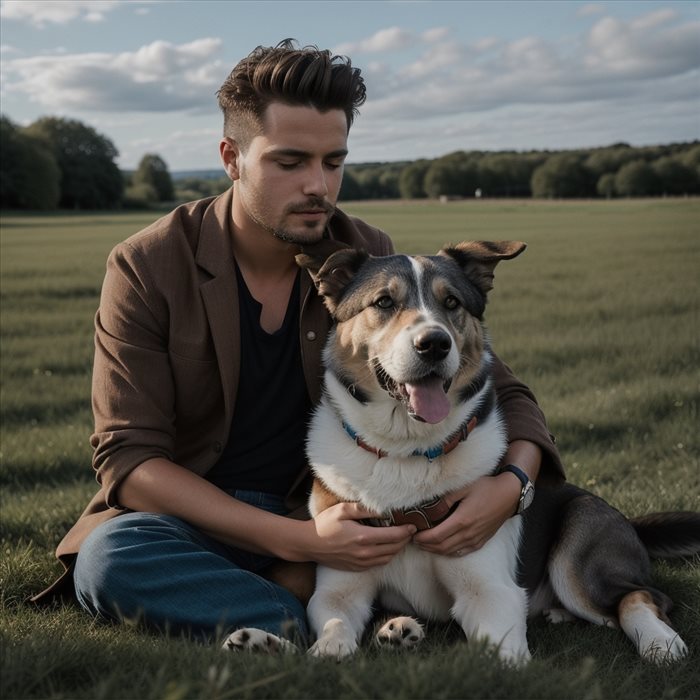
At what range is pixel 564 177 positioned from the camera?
39406 millimetres

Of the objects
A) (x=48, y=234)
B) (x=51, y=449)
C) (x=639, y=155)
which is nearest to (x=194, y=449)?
(x=51, y=449)

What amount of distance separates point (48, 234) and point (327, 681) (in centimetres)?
2678

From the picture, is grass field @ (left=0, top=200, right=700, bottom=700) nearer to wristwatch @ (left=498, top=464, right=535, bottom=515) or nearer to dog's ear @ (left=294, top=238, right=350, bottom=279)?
wristwatch @ (left=498, top=464, right=535, bottom=515)

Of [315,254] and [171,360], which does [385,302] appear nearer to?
[315,254]

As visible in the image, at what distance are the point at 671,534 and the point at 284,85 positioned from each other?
2.92 metres

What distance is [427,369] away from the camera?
137 inches

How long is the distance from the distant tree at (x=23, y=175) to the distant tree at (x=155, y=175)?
3309 centimetres

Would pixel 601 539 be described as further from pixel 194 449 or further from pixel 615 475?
pixel 615 475

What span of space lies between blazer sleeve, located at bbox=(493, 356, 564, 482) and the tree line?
69.2 feet

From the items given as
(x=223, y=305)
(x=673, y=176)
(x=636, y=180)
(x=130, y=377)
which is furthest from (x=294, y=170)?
(x=636, y=180)

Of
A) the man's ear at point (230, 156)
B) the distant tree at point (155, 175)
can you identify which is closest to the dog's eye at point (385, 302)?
the man's ear at point (230, 156)

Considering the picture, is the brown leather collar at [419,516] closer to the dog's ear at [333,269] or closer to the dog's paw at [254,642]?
the dog's paw at [254,642]

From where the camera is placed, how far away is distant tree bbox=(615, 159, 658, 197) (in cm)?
3384

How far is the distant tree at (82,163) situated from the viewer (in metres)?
45.8
